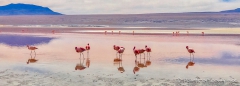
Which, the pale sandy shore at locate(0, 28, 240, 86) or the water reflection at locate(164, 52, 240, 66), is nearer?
the pale sandy shore at locate(0, 28, 240, 86)

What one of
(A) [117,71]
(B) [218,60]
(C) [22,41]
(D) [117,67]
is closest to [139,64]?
(D) [117,67]

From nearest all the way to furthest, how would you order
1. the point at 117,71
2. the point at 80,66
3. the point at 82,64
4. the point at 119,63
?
1. the point at 117,71
2. the point at 80,66
3. the point at 82,64
4. the point at 119,63

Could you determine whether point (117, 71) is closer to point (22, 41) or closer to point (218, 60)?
point (218, 60)

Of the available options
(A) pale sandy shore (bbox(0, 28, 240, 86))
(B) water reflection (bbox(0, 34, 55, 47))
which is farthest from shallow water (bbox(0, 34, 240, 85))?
(B) water reflection (bbox(0, 34, 55, 47))

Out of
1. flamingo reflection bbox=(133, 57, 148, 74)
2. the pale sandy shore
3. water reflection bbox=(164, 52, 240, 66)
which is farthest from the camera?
water reflection bbox=(164, 52, 240, 66)

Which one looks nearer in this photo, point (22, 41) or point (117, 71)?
point (117, 71)

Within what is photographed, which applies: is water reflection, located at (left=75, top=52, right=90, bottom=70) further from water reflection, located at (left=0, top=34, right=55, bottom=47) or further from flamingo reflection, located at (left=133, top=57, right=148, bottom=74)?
water reflection, located at (left=0, top=34, right=55, bottom=47)

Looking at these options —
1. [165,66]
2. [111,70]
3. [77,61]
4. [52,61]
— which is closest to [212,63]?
[165,66]

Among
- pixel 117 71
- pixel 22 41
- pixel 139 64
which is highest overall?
pixel 22 41

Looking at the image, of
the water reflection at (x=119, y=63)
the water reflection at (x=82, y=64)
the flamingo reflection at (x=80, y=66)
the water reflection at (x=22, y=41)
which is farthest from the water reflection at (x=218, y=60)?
Answer: the water reflection at (x=22, y=41)

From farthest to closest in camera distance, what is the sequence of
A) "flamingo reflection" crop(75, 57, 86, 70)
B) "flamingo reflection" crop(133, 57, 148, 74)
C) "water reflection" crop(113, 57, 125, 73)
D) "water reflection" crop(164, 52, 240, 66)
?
"water reflection" crop(164, 52, 240, 66), "flamingo reflection" crop(75, 57, 86, 70), "flamingo reflection" crop(133, 57, 148, 74), "water reflection" crop(113, 57, 125, 73)

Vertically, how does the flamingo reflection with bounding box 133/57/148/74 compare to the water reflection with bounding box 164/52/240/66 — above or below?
below

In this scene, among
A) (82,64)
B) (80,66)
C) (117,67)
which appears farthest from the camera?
(82,64)

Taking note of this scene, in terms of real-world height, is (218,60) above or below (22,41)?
below
